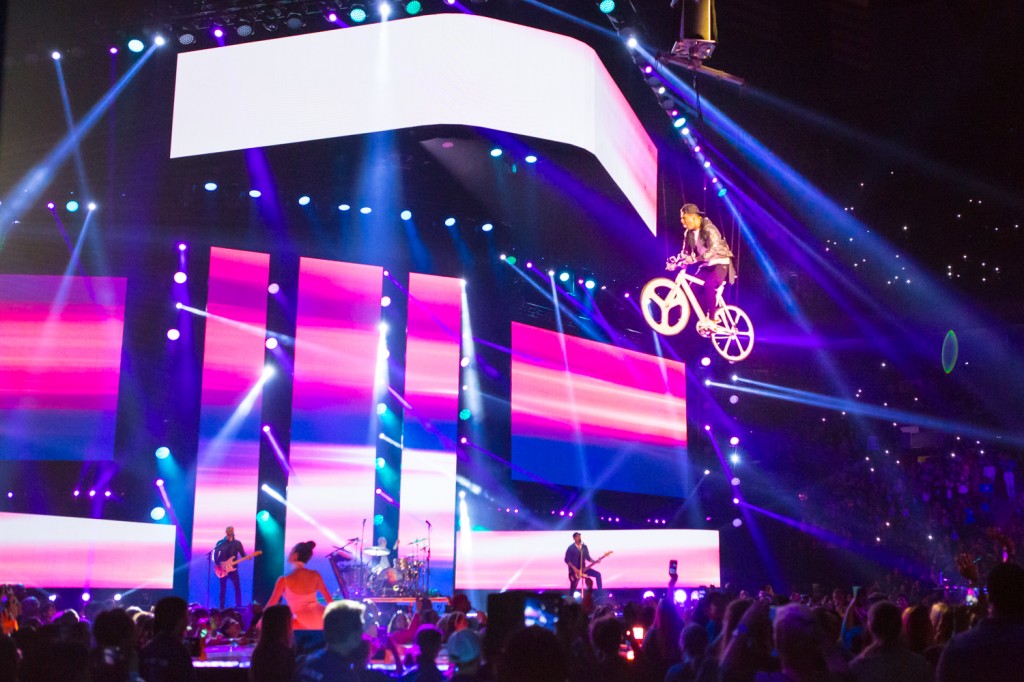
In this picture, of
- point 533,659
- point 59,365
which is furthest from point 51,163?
point 533,659

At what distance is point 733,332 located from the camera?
1535 centimetres

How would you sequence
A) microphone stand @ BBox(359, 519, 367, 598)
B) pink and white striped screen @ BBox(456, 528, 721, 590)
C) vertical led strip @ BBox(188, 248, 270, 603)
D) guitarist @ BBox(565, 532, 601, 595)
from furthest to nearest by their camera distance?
pink and white striped screen @ BBox(456, 528, 721, 590)
guitarist @ BBox(565, 532, 601, 595)
vertical led strip @ BBox(188, 248, 270, 603)
microphone stand @ BBox(359, 519, 367, 598)

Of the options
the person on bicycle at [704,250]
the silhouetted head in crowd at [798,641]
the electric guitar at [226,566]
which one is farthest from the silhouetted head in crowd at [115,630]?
the person on bicycle at [704,250]

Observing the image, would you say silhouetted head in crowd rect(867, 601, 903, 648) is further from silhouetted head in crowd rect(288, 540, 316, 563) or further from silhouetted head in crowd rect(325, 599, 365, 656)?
silhouetted head in crowd rect(288, 540, 316, 563)

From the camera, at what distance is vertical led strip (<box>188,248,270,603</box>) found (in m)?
12.6

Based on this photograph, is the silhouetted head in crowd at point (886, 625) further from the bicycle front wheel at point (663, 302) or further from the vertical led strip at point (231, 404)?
the bicycle front wheel at point (663, 302)

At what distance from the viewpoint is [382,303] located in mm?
14281

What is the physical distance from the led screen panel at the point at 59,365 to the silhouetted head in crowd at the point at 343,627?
31.2 ft

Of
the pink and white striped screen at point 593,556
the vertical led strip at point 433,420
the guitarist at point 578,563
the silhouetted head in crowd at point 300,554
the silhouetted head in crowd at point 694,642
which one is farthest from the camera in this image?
the pink and white striped screen at point 593,556

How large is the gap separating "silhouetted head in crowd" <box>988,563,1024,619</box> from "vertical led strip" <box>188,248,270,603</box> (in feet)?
35.5

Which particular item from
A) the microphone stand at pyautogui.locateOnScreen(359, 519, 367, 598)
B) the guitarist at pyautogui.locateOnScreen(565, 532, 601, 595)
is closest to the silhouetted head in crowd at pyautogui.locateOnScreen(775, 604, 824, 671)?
the microphone stand at pyautogui.locateOnScreen(359, 519, 367, 598)

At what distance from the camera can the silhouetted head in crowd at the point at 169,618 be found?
4309 millimetres

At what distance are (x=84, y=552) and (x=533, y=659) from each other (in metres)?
10.6

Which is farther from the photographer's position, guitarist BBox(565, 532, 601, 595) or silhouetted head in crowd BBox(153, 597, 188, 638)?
guitarist BBox(565, 532, 601, 595)
